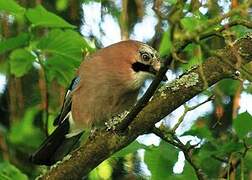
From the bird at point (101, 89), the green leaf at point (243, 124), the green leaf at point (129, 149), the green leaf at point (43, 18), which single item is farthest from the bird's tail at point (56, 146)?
the green leaf at point (243, 124)

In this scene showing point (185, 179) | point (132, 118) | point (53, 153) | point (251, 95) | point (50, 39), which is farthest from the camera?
point (251, 95)

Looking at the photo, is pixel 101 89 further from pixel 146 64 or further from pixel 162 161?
pixel 162 161

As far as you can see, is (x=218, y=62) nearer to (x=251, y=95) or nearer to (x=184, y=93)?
(x=184, y=93)

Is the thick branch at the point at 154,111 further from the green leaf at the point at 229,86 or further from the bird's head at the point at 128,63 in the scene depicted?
the green leaf at the point at 229,86

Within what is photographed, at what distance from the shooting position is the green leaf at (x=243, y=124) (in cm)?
234

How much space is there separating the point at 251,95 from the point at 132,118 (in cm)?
108

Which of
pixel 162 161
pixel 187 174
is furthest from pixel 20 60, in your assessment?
pixel 187 174

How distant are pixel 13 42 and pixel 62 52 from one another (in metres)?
0.21

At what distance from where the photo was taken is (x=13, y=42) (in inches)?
101

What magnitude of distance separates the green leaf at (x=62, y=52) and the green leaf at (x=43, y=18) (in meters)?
0.06

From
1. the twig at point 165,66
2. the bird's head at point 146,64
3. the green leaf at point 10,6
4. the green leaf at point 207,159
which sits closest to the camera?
the twig at point 165,66

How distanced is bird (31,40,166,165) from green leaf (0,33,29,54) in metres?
0.32

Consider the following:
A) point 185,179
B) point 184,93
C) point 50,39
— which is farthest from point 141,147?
point 50,39

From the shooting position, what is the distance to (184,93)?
7.23ft
